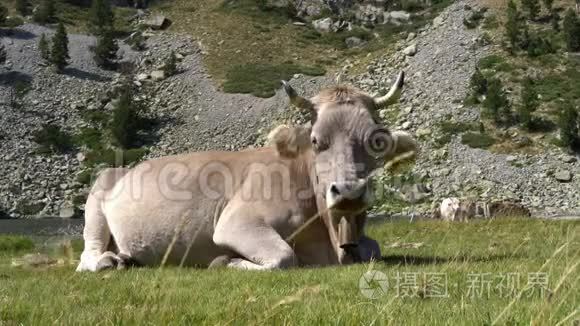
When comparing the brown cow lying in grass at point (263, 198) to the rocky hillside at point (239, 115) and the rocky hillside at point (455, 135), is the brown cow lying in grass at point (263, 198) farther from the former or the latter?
the rocky hillside at point (239, 115)

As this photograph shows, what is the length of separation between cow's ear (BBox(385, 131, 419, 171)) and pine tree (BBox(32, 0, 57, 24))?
3335 inches

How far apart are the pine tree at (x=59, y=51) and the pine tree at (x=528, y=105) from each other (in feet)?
160

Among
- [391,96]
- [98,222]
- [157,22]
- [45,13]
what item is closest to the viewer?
[391,96]

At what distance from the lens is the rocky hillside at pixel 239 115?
163ft

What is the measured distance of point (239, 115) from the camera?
6900 cm

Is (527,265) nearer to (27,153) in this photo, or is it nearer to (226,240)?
(226,240)

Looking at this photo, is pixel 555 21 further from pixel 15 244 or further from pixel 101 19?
pixel 15 244

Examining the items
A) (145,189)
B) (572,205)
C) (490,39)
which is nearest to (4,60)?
(490,39)

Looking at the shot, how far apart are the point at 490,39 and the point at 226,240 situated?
231 ft

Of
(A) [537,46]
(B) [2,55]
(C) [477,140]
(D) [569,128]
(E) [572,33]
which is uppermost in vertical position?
(E) [572,33]

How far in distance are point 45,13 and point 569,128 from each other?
64.5m

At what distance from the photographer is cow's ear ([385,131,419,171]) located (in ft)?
29.1

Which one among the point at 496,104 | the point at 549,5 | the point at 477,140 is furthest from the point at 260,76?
the point at 549,5

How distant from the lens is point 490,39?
242 ft
